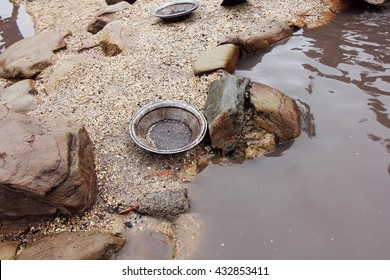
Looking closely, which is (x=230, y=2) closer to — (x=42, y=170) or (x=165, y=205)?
(x=165, y=205)

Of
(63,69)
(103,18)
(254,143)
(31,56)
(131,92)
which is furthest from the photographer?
(103,18)

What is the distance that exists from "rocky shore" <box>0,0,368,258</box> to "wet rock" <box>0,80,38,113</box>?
0.31ft

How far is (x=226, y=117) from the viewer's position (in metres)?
3.76

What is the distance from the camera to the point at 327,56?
16.7 feet

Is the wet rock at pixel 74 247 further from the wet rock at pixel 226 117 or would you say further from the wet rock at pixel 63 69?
the wet rock at pixel 63 69

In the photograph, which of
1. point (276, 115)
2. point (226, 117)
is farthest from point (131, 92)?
point (276, 115)

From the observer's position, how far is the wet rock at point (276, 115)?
153 inches

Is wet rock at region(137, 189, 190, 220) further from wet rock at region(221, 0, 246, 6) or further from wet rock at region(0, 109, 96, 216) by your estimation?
wet rock at region(221, 0, 246, 6)

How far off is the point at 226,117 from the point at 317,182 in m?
1.19

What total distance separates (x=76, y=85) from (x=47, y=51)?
4.07 ft

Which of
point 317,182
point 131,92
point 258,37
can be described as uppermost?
point 258,37

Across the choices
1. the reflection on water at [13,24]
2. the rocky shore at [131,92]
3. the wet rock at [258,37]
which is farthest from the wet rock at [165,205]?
the reflection on water at [13,24]
